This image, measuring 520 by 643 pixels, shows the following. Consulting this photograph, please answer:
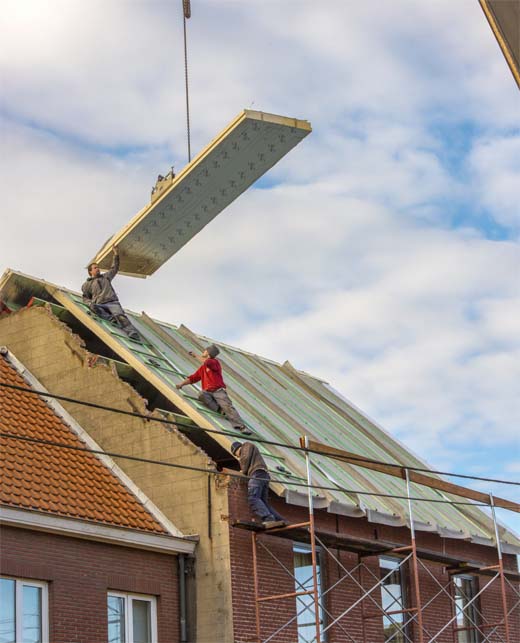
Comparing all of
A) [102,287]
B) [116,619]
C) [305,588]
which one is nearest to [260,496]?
[305,588]

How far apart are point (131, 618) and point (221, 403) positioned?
177 inches

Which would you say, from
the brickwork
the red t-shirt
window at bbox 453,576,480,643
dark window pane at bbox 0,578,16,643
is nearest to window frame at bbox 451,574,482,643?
window at bbox 453,576,480,643

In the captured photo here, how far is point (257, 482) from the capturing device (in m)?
19.5

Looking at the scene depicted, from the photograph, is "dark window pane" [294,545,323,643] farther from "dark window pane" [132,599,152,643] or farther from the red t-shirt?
the red t-shirt

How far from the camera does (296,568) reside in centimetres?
2064

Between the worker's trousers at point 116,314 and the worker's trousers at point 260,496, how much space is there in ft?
15.5

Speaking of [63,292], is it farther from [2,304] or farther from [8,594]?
[8,594]

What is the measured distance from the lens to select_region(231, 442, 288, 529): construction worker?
1939cm

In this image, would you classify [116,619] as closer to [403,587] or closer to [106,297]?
[403,587]

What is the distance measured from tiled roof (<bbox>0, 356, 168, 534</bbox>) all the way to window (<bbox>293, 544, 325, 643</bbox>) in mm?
2472

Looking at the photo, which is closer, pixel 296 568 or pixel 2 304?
pixel 296 568

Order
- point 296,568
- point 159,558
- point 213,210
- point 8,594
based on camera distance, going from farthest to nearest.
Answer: point 213,210 < point 296,568 < point 159,558 < point 8,594

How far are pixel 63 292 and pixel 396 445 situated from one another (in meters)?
8.78

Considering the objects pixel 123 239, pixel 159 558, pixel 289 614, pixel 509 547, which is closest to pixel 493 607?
pixel 509 547
